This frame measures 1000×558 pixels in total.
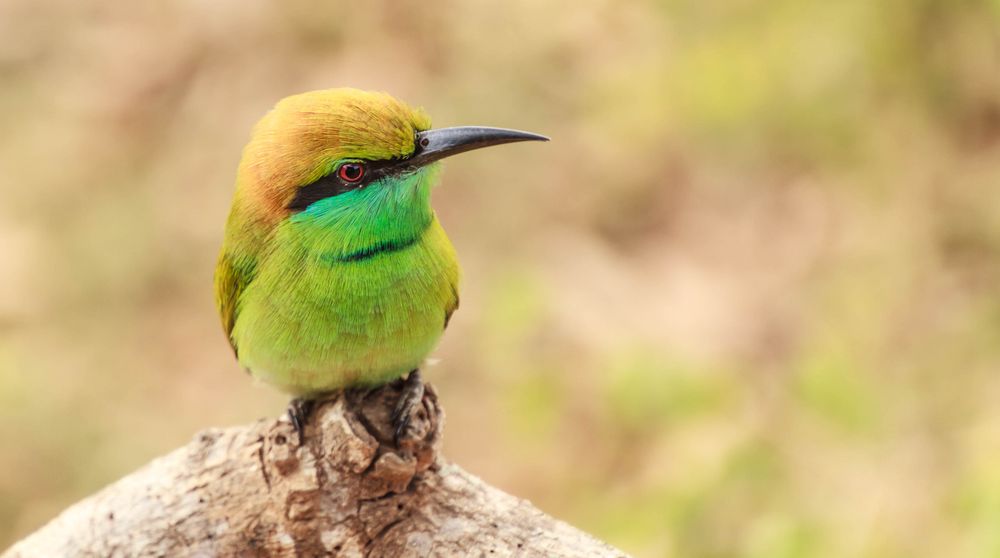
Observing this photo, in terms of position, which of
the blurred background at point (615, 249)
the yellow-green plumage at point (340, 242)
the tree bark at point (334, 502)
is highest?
the blurred background at point (615, 249)

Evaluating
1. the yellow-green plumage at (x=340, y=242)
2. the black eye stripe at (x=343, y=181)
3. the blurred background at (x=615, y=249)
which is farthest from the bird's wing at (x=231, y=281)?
the blurred background at (x=615, y=249)

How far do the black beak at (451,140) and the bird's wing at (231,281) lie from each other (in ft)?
1.78

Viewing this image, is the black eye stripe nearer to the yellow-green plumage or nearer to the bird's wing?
the yellow-green plumage

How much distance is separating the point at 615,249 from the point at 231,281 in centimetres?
284

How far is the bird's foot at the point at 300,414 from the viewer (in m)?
2.91

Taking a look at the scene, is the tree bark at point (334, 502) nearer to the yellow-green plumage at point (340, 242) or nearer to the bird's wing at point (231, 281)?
the yellow-green plumage at point (340, 242)

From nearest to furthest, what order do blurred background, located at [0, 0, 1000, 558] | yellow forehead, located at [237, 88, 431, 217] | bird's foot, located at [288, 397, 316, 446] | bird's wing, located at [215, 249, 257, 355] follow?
yellow forehead, located at [237, 88, 431, 217]
bird's foot, located at [288, 397, 316, 446]
bird's wing, located at [215, 249, 257, 355]
blurred background, located at [0, 0, 1000, 558]

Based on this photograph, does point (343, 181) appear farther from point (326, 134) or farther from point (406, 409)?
point (406, 409)

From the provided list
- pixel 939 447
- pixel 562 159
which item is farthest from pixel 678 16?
pixel 939 447

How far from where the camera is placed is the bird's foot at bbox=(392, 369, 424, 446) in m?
2.78

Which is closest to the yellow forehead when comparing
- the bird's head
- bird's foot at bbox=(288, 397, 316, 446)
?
the bird's head

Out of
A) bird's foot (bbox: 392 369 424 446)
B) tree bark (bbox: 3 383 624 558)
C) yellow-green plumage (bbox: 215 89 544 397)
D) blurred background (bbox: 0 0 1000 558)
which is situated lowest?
tree bark (bbox: 3 383 624 558)

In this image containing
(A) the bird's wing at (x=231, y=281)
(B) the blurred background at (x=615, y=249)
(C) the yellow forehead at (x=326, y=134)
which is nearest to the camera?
(C) the yellow forehead at (x=326, y=134)

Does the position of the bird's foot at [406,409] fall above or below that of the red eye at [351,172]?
below
